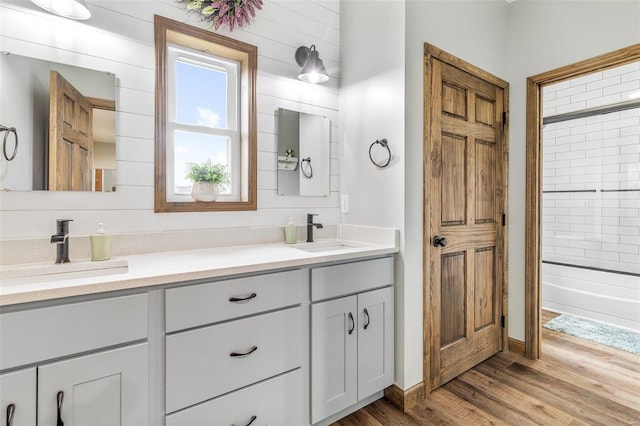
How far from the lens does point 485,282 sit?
244cm

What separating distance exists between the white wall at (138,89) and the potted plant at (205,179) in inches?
4.6

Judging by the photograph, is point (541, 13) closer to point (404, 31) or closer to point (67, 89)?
point (404, 31)

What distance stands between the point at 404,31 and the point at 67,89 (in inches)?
71.0

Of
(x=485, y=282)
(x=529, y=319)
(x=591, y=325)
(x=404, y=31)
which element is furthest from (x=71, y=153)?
(x=591, y=325)

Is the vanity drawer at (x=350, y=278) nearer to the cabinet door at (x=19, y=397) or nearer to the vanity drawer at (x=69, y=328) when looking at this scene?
the vanity drawer at (x=69, y=328)

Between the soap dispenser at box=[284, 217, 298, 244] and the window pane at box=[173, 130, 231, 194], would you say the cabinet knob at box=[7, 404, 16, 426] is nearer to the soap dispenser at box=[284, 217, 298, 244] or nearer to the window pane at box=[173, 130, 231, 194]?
the window pane at box=[173, 130, 231, 194]

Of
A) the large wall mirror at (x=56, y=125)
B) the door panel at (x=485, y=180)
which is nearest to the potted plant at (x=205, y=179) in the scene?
the large wall mirror at (x=56, y=125)

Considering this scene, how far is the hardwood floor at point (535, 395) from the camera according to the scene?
1.76m

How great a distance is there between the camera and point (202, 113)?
6.48 feet

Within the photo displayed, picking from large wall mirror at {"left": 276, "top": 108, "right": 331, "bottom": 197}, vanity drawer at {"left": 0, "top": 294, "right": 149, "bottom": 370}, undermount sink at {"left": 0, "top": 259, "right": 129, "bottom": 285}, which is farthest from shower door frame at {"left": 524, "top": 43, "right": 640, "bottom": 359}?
undermount sink at {"left": 0, "top": 259, "right": 129, "bottom": 285}

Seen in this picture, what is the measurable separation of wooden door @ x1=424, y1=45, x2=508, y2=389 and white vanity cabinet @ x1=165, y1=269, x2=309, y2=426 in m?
0.92

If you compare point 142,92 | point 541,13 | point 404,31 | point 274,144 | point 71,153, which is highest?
point 541,13

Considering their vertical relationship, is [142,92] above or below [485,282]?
above

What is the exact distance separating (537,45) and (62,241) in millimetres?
3310
